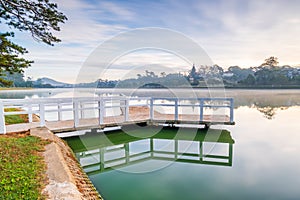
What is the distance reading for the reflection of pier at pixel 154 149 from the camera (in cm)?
623

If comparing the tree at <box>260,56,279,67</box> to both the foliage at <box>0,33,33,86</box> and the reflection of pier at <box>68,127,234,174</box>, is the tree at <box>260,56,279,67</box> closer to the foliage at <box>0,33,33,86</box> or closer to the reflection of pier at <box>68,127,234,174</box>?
the reflection of pier at <box>68,127,234,174</box>

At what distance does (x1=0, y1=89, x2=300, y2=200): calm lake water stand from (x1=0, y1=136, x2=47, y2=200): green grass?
4.54 ft

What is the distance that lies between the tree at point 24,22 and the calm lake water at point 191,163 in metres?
3.29

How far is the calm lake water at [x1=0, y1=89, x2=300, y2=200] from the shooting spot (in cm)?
444

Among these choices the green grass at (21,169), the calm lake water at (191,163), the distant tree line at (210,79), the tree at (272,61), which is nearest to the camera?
the green grass at (21,169)

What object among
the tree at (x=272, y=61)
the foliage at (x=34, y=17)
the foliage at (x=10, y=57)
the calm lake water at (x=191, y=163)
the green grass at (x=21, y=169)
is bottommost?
the calm lake water at (x=191, y=163)

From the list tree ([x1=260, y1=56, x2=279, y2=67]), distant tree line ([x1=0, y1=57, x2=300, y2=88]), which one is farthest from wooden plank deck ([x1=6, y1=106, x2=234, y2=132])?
tree ([x1=260, y1=56, x2=279, y2=67])

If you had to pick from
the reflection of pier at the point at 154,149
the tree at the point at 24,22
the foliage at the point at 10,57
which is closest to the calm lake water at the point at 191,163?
the reflection of pier at the point at 154,149

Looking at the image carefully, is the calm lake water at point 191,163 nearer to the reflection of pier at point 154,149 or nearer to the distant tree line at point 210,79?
the reflection of pier at point 154,149

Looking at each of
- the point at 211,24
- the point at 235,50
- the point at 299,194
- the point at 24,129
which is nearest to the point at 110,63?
the point at 24,129

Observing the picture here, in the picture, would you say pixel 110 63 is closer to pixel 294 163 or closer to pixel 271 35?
pixel 294 163

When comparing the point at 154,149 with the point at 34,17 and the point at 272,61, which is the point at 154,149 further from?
the point at 272,61

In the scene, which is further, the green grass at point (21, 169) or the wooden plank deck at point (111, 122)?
the wooden plank deck at point (111, 122)

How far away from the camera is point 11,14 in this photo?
718cm
